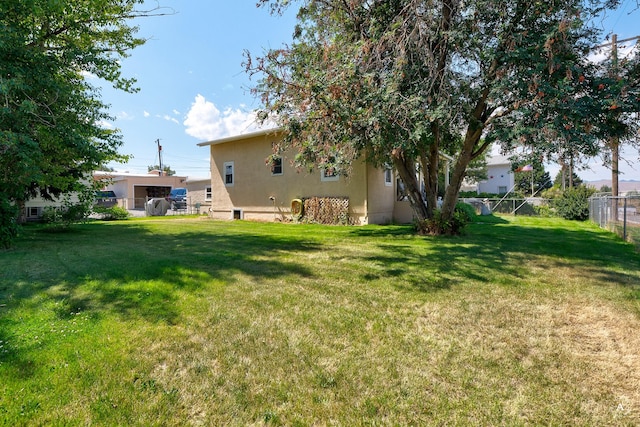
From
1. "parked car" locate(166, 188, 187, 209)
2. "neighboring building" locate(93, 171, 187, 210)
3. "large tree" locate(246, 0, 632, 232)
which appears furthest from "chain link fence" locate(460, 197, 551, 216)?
"neighboring building" locate(93, 171, 187, 210)

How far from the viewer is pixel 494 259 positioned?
20.9 ft

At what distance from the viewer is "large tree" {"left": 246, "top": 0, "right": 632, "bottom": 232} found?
5707mm

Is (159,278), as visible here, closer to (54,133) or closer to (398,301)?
(398,301)

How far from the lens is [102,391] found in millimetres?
2305

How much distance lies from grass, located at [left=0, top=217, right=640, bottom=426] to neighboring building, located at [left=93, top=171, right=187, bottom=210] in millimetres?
27630

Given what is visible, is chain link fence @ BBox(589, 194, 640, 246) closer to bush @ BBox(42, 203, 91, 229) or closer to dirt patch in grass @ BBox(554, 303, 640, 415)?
dirt patch in grass @ BBox(554, 303, 640, 415)

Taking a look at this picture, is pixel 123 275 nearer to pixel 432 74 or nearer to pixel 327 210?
pixel 432 74

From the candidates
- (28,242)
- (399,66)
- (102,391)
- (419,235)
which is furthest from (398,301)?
(28,242)

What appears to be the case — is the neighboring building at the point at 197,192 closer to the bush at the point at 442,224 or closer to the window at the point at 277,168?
the window at the point at 277,168

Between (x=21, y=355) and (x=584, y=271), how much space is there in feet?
24.3

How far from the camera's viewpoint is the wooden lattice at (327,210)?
1315 cm

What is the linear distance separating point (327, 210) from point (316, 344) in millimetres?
10653

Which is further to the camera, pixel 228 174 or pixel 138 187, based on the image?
pixel 138 187

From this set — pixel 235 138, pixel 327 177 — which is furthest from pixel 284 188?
pixel 235 138
